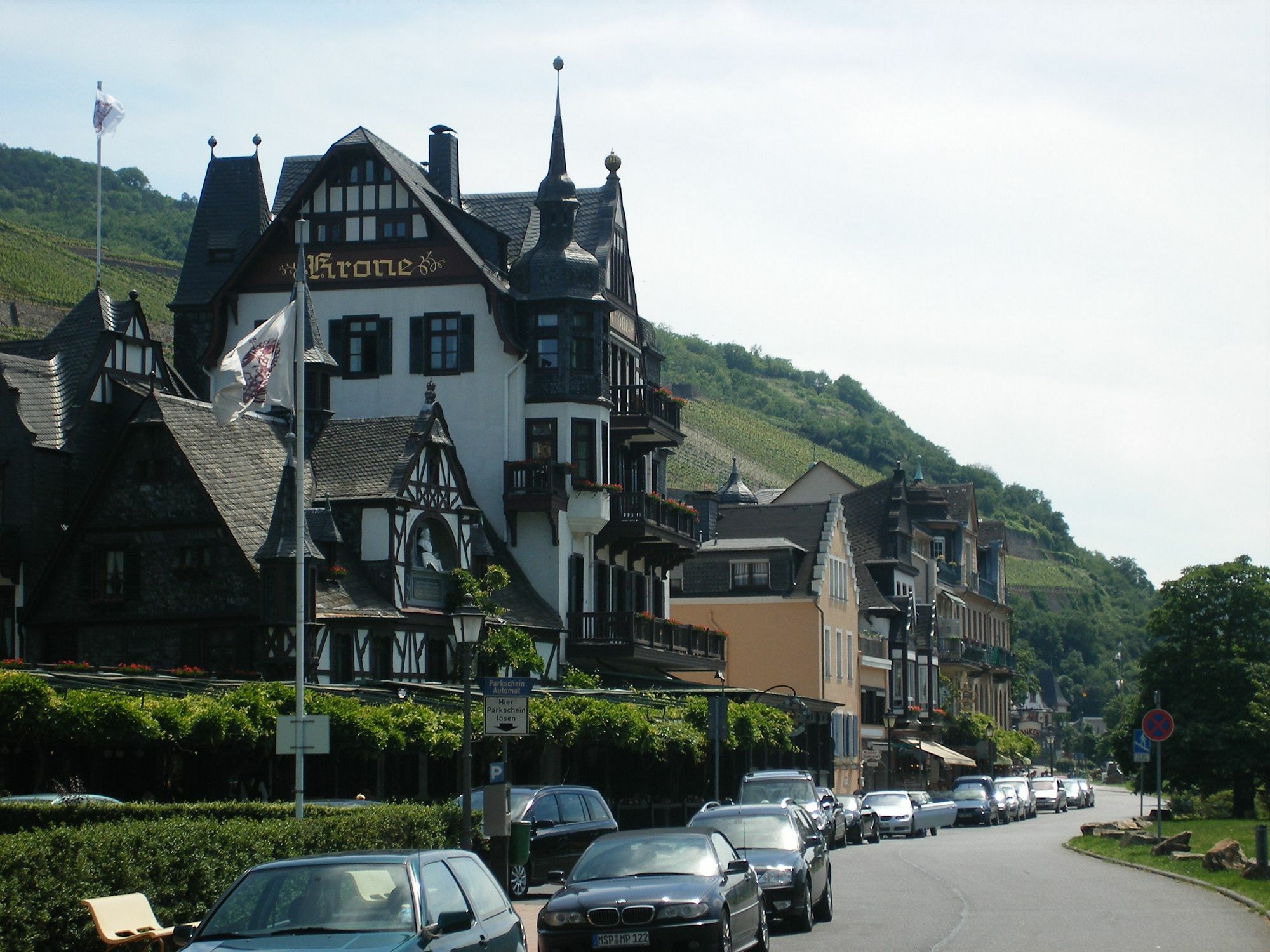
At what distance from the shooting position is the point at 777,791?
38000 mm

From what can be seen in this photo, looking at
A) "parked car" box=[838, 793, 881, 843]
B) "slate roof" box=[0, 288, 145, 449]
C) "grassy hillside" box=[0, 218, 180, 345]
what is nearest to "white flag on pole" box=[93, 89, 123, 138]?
"slate roof" box=[0, 288, 145, 449]

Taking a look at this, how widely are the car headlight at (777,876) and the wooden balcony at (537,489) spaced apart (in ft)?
92.5

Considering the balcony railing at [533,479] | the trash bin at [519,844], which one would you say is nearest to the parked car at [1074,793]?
the balcony railing at [533,479]

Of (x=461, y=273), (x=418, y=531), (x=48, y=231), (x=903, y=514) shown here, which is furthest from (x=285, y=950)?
(x=48, y=231)

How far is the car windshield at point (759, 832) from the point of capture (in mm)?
23516

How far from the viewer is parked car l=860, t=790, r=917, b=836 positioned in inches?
2062

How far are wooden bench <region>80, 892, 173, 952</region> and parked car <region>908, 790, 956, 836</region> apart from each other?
39394mm

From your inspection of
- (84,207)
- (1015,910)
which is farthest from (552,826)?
(84,207)

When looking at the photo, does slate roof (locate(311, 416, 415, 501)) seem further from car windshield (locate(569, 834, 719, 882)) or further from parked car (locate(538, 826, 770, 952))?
parked car (locate(538, 826, 770, 952))

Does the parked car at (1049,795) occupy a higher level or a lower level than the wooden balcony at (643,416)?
lower

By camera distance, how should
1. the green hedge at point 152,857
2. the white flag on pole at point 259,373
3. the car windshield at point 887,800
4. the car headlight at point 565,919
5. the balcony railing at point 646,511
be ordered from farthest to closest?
1. the balcony railing at point 646,511
2. the car windshield at point 887,800
3. the white flag on pole at point 259,373
4. the car headlight at point 565,919
5. the green hedge at point 152,857

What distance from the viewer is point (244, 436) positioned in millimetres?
43594

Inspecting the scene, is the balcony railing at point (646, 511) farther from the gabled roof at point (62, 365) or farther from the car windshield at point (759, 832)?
the car windshield at point (759, 832)

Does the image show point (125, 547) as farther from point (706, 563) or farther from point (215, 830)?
point (706, 563)
